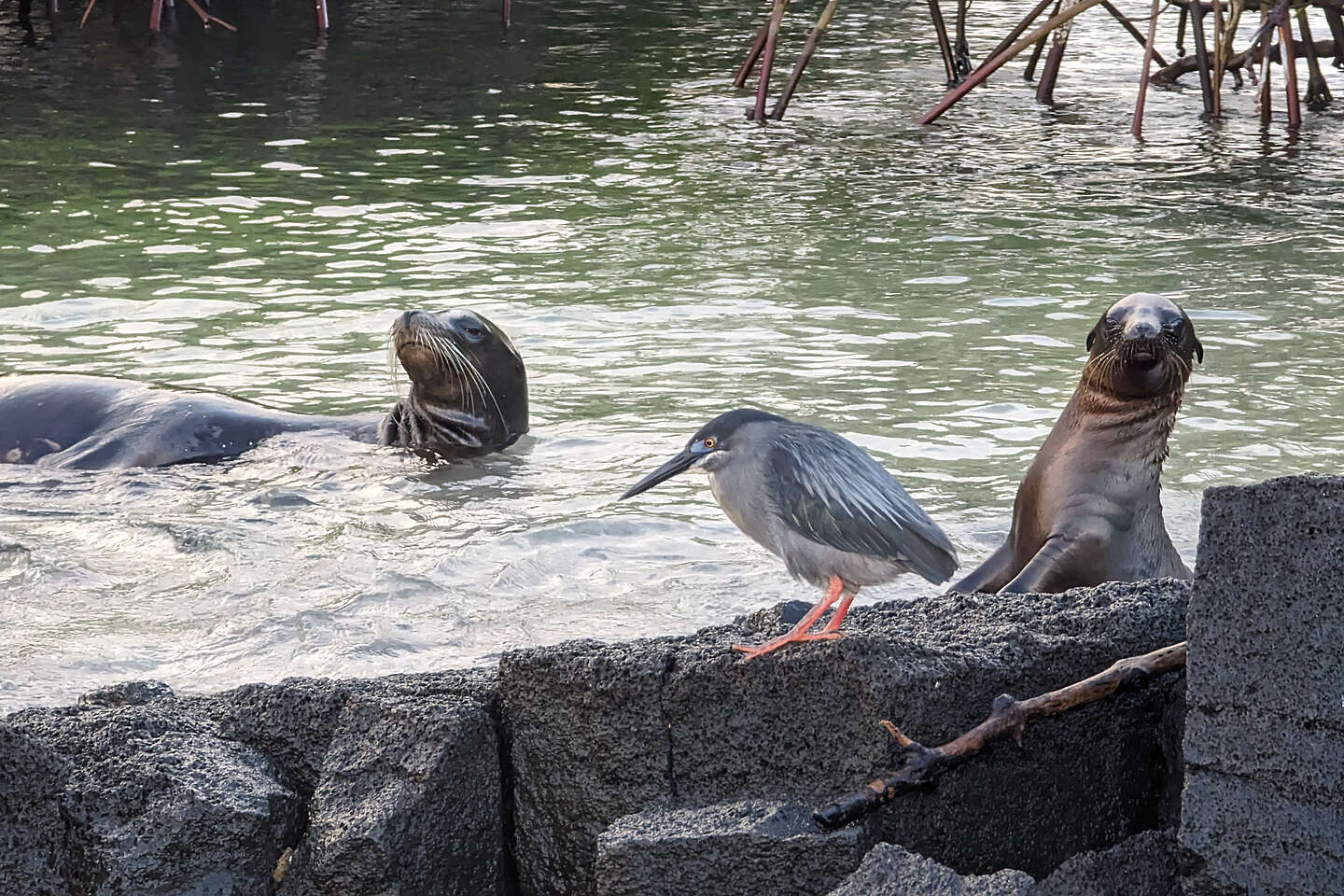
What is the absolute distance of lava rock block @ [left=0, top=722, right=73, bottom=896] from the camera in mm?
2910

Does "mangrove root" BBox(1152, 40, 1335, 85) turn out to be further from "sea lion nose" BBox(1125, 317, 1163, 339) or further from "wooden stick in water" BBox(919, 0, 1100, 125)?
"sea lion nose" BBox(1125, 317, 1163, 339)

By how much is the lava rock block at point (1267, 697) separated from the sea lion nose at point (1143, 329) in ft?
7.97

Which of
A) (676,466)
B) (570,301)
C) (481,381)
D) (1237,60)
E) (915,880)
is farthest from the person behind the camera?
(1237,60)

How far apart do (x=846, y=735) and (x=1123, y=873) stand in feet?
1.62

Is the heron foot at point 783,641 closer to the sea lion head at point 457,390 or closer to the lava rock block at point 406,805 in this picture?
the lava rock block at point 406,805

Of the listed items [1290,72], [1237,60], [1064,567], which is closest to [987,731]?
[1064,567]

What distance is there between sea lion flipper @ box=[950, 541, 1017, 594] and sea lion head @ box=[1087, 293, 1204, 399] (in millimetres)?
595

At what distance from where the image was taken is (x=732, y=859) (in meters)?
2.66

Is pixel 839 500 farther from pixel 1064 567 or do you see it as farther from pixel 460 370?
pixel 460 370

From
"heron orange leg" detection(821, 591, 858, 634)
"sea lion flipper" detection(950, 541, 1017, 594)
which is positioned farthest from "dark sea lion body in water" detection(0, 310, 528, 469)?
"heron orange leg" detection(821, 591, 858, 634)

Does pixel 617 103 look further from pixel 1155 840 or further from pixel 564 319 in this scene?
pixel 1155 840

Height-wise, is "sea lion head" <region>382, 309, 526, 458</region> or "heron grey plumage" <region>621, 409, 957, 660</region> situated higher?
"heron grey plumage" <region>621, 409, 957, 660</region>

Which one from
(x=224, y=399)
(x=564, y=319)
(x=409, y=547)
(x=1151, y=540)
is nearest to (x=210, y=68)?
(x=564, y=319)

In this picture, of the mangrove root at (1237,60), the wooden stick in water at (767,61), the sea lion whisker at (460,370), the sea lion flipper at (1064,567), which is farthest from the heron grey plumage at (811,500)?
the mangrove root at (1237,60)
